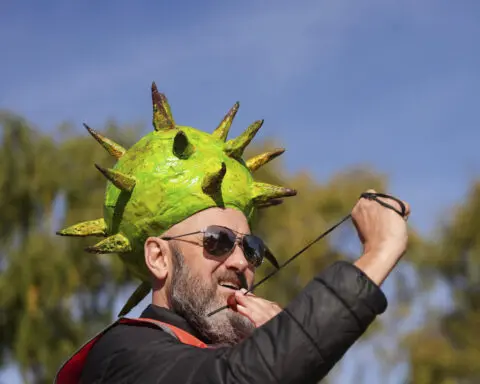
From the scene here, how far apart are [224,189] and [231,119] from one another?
2.07 ft

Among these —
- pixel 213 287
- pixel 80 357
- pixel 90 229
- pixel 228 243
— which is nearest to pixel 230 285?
pixel 213 287

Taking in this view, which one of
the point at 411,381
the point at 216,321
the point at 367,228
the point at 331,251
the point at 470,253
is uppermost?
the point at 367,228

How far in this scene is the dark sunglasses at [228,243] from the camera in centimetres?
397

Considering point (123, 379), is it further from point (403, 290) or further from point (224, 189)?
point (403, 290)

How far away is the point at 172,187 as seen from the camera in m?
4.15

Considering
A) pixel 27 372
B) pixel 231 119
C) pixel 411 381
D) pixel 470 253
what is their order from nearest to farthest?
pixel 231 119 < pixel 27 372 < pixel 411 381 < pixel 470 253

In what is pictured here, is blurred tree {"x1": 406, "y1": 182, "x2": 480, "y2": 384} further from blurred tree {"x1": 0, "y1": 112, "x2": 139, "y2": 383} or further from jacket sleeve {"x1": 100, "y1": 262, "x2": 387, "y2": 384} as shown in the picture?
jacket sleeve {"x1": 100, "y1": 262, "x2": 387, "y2": 384}

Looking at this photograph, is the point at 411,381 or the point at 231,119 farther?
the point at 411,381

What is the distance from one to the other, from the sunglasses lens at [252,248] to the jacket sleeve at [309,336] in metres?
1.21

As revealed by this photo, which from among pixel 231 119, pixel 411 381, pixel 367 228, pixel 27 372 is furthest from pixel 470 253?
pixel 367 228

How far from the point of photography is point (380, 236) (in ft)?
9.42

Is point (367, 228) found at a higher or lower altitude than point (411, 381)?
higher

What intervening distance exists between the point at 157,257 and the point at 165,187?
33 cm

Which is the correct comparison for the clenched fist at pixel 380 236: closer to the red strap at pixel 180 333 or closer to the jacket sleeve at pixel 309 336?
the jacket sleeve at pixel 309 336
